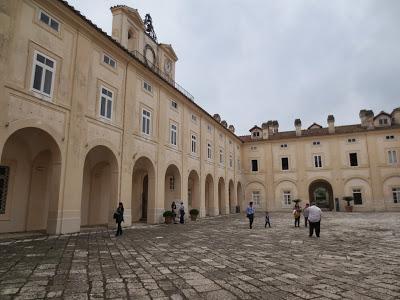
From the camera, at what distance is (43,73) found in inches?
488

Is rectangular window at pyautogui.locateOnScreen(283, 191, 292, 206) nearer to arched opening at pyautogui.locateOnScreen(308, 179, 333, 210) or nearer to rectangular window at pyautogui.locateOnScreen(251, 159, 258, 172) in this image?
arched opening at pyautogui.locateOnScreen(308, 179, 333, 210)

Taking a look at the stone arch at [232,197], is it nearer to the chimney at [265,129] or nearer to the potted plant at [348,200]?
the chimney at [265,129]

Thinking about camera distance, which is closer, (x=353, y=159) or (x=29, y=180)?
(x=29, y=180)

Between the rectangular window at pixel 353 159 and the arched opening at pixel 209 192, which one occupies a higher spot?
the rectangular window at pixel 353 159

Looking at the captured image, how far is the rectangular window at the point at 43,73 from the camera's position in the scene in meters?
12.0

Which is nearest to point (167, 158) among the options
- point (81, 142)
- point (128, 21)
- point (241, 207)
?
point (81, 142)

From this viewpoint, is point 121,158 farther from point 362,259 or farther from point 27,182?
point 362,259

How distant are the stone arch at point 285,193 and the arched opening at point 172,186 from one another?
18.7 meters

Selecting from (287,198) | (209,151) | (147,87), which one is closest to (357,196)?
(287,198)

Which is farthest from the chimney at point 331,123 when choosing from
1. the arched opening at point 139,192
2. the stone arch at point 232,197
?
the arched opening at point 139,192

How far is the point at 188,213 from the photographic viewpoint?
24078 mm

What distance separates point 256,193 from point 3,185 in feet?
104

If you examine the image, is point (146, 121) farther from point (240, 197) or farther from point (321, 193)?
point (321, 193)

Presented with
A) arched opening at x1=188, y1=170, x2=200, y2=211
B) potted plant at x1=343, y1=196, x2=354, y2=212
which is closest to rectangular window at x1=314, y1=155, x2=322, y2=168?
potted plant at x1=343, y1=196, x2=354, y2=212
